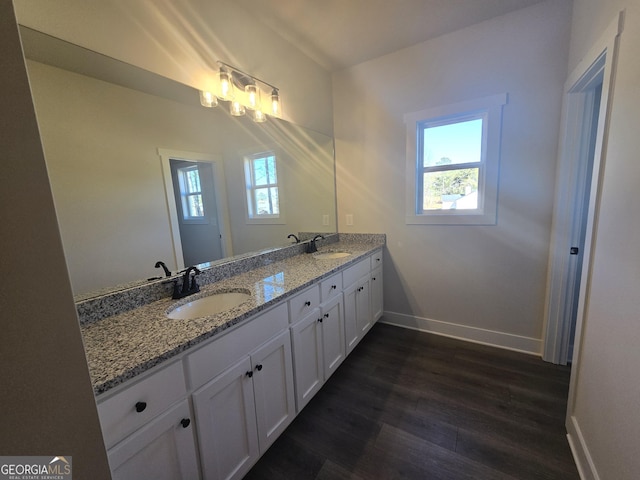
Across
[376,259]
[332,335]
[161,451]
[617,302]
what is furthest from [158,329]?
[376,259]

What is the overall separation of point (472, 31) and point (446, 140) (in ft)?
2.64

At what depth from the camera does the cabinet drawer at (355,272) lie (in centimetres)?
204

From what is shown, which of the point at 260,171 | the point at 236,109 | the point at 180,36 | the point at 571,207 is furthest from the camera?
the point at 260,171

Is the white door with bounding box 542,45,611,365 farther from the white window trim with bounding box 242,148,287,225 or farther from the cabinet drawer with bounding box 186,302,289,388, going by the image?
the white window trim with bounding box 242,148,287,225

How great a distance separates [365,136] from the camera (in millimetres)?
2641

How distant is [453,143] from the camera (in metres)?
2.33

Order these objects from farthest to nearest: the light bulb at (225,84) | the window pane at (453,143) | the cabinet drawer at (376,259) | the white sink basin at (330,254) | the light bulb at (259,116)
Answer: the cabinet drawer at (376,259)
the white sink basin at (330,254)
the window pane at (453,143)
the light bulb at (259,116)
the light bulb at (225,84)

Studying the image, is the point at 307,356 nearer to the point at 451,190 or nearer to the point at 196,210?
the point at 196,210

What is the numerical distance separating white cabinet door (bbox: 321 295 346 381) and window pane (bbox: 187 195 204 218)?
987 mm

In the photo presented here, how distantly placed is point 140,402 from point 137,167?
3.44ft

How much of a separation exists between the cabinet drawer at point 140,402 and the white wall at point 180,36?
1.35 meters

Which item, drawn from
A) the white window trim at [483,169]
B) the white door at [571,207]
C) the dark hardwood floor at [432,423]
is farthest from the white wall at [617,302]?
the white window trim at [483,169]

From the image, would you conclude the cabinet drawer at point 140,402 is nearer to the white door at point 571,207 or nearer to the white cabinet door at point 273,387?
the white cabinet door at point 273,387

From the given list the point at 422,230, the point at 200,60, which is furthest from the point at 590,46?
the point at 200,60
